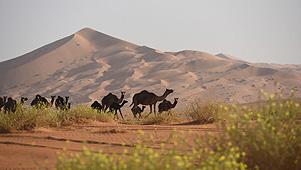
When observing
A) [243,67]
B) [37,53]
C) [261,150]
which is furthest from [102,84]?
[261,150]

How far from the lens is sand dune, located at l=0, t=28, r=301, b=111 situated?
46.1 metres

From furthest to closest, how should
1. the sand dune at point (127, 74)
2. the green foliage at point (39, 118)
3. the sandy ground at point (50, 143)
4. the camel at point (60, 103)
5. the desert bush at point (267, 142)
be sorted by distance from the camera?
the sand dune at point (127, 74), the camel at point (60, 103), the green foliage at point (39, 118), the sandy ground at point (50, 143), the desert bush at point (267, 142)

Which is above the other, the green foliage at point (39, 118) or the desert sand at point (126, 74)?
the desert sand at point (126, 74)

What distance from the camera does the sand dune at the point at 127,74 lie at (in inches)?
1815

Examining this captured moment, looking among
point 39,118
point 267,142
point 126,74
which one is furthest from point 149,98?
point 126,74

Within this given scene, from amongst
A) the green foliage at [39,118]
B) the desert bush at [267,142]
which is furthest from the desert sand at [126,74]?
the desert bush at [267,142]

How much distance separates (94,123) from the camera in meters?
14.2

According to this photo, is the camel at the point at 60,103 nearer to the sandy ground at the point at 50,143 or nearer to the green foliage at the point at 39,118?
the green foliage at the point at 39,118

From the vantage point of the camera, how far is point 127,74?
57.9m

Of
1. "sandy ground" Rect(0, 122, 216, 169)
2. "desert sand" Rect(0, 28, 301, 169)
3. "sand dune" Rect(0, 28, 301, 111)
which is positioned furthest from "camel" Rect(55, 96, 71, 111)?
"sand dune" Rect(0, 28, 301, 111)

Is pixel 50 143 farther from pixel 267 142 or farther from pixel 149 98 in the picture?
pixel 149 98

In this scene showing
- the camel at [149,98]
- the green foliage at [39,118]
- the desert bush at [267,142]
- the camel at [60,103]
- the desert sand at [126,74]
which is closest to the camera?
the desert bush at [267,142]

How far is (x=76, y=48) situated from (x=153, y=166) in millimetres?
76269

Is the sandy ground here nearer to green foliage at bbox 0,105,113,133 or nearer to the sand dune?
green foliage at bbox 0,105,113,133
